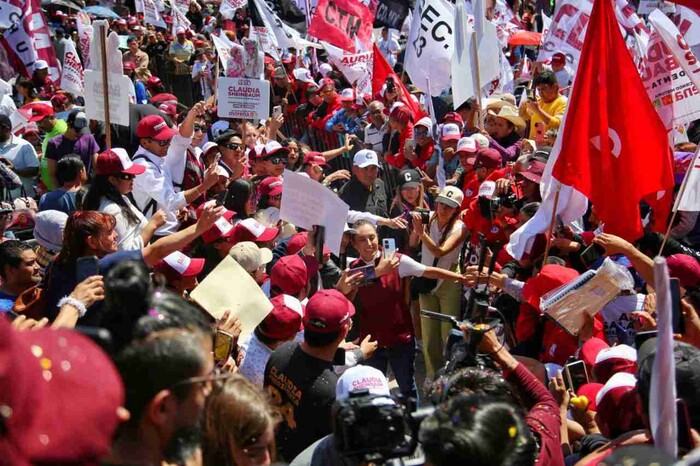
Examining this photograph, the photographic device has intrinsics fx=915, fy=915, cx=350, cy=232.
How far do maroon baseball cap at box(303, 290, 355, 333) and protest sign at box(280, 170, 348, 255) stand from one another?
63.7 inches

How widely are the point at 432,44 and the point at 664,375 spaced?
8.65 meters

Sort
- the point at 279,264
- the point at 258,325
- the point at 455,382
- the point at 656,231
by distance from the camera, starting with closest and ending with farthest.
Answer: the point at 455,382
the point at 258,325
the point at 279,264
the point at 656,231

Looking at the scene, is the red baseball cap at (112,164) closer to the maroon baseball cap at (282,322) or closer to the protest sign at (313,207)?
the protest sign at (313,207)

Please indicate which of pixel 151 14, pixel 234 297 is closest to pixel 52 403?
pixel 234 297

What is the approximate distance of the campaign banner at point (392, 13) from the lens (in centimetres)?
1510

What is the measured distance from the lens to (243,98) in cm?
906

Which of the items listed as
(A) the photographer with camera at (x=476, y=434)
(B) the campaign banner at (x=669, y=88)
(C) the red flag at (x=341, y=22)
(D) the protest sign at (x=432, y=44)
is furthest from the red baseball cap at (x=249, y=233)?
(C) the red flag at (x=341, y=22)

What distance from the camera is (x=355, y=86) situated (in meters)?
13.1

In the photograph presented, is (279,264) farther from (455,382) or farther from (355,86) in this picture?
(355,86)

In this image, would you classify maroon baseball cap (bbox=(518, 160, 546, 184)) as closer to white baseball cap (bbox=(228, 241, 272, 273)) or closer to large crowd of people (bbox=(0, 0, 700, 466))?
large crowd of people (bbox=(0, 0, 700, 466))

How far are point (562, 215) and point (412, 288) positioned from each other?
46.6 inches

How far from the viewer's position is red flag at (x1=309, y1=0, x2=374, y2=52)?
12078 mm

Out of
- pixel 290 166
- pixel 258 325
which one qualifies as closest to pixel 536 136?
pixel 290 166

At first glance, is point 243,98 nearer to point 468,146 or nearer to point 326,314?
point 468,146
